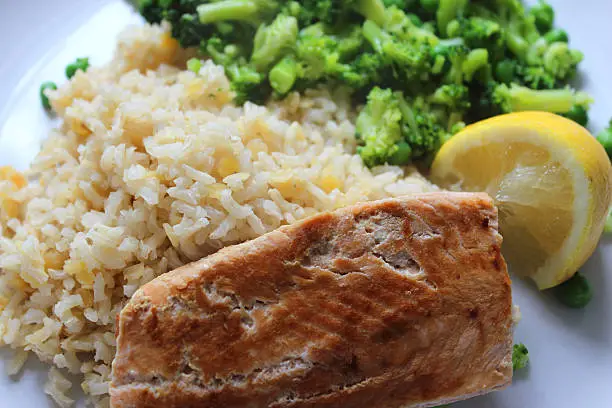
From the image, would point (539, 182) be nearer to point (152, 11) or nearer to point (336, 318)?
point (336, 318)

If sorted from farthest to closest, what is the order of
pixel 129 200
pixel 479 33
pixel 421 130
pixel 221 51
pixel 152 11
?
pixel 152 11
pixel 221 51
pixel 479 33
pixel 421 130
pixel 129 200

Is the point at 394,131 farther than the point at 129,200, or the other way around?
the point at 394,131

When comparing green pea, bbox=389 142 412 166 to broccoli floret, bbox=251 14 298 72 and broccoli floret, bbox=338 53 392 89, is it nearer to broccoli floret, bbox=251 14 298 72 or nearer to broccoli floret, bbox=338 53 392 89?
broccoli floret, bbox=338 53 392 89

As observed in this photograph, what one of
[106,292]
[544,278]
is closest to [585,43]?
[544,278]

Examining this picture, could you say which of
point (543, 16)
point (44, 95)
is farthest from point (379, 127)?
point (44, 95)

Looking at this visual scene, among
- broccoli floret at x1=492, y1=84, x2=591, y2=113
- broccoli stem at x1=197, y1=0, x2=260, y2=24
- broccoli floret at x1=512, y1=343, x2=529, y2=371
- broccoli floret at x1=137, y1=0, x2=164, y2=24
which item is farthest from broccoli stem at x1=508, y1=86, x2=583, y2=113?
broccoli floret at x1=137, y1=0, x2=164, y2=24

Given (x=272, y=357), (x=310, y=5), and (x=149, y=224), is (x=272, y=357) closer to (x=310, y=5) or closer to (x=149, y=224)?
(x=149, y=224)

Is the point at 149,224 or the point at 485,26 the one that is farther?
the point at 485,26
